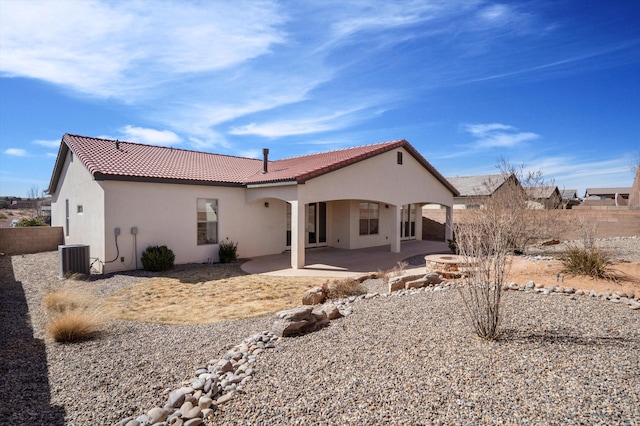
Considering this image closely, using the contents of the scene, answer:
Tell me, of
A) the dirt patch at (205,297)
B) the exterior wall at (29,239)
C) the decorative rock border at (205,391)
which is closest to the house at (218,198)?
the exterior wall at (29,239)

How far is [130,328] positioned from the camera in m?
6.66

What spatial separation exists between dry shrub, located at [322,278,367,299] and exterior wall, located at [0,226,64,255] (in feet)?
52.9

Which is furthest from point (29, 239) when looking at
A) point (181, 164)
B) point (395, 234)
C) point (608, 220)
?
point (608, 220)

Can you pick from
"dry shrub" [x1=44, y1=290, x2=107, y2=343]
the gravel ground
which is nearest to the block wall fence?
the gravel ground

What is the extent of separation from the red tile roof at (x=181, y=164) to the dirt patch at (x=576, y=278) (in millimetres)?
7129

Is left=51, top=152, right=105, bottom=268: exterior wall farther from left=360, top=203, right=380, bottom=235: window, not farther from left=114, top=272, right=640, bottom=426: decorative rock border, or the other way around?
left=360, top=203, right=380, bottom=235: window

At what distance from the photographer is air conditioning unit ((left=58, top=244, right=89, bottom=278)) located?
36.9 ft

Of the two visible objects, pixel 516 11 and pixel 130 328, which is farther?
pixel 516 11

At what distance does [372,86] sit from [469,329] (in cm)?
1030

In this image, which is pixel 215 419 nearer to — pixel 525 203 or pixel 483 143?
pixel 525 203

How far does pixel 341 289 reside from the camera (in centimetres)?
871

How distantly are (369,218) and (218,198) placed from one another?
7.97 m

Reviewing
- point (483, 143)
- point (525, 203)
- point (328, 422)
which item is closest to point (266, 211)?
point (525, 203)

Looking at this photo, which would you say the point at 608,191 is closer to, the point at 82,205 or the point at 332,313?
the point at 332,313
